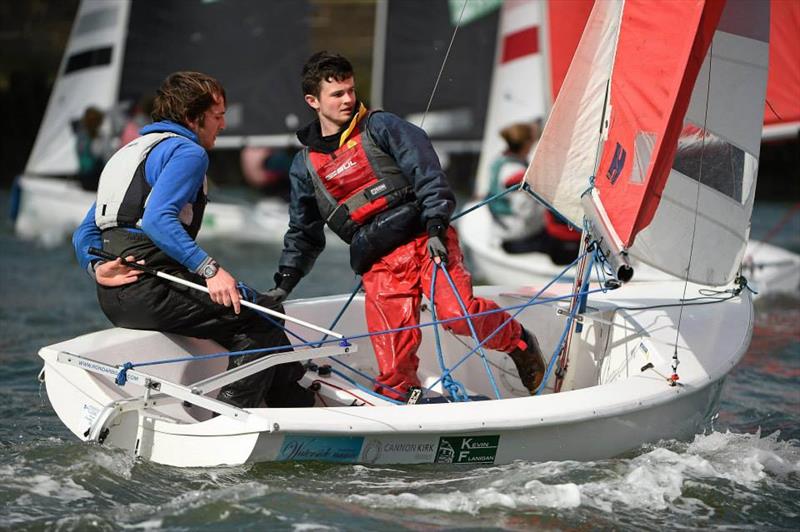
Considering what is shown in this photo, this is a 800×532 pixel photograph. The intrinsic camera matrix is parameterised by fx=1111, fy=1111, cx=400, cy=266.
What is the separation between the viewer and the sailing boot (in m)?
3.39

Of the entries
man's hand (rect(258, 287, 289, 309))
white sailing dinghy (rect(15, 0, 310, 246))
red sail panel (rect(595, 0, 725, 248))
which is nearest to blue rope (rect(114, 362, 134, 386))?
man's hand (rect(258, 287, 289, 309))

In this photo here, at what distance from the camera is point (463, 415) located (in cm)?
280

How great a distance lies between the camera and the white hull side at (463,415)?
270 centimetres

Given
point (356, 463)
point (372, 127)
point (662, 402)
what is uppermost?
point (372, 127)

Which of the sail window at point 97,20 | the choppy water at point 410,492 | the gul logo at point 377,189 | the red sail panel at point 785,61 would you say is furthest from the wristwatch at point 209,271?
the sail window at point 97,20

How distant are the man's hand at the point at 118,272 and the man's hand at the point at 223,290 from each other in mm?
217

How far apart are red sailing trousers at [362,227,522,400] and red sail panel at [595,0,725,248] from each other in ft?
1.53

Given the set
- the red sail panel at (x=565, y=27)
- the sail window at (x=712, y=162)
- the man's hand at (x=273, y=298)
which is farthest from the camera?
the red sail panel at (x=565, y=27)

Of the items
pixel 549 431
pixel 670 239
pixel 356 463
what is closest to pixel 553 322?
pixel 670 239

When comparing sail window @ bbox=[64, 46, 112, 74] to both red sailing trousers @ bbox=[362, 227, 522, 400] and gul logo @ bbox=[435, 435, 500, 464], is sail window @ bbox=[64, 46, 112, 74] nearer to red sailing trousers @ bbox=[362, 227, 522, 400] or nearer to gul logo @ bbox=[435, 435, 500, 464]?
red sailing trousers @ bbox=[362, 227, 522, 400]

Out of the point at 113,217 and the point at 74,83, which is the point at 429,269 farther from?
the point at 74,83

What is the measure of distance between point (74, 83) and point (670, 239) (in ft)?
28.4

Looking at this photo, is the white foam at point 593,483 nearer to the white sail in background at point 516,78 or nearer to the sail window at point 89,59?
the white sail in background at point 516,78

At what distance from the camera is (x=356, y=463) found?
9.25ft
